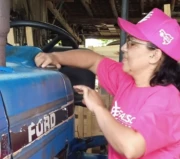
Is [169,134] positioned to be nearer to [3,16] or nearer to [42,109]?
[42,109]

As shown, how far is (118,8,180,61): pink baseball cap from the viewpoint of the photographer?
1522 mm

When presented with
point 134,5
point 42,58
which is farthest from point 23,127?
point 134,5

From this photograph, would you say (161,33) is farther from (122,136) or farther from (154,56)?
(122,136)

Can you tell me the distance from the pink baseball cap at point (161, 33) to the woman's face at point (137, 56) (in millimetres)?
29

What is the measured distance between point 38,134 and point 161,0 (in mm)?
6169

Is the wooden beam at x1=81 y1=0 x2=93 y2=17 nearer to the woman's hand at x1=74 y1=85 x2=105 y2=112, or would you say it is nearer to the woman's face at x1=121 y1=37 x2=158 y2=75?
the woman's face at x1=121 y1=37 x2=158 y2=75

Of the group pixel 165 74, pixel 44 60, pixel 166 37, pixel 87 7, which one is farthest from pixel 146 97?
pixel 87 7

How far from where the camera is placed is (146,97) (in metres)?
1.52

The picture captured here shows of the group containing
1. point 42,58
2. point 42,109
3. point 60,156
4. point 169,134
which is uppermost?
point 42,58

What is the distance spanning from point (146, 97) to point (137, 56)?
0.17 meters

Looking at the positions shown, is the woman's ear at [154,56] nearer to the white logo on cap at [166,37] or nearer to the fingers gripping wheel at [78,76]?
the white logo on cap at [166,37]

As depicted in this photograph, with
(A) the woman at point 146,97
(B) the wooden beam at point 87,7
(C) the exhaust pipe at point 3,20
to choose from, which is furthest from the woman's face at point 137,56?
(B) the wooden beam at point 87,7

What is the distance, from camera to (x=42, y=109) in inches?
50.3

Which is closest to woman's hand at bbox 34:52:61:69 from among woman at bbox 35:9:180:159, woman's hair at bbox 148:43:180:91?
woman at bbox 35:9:180:159
